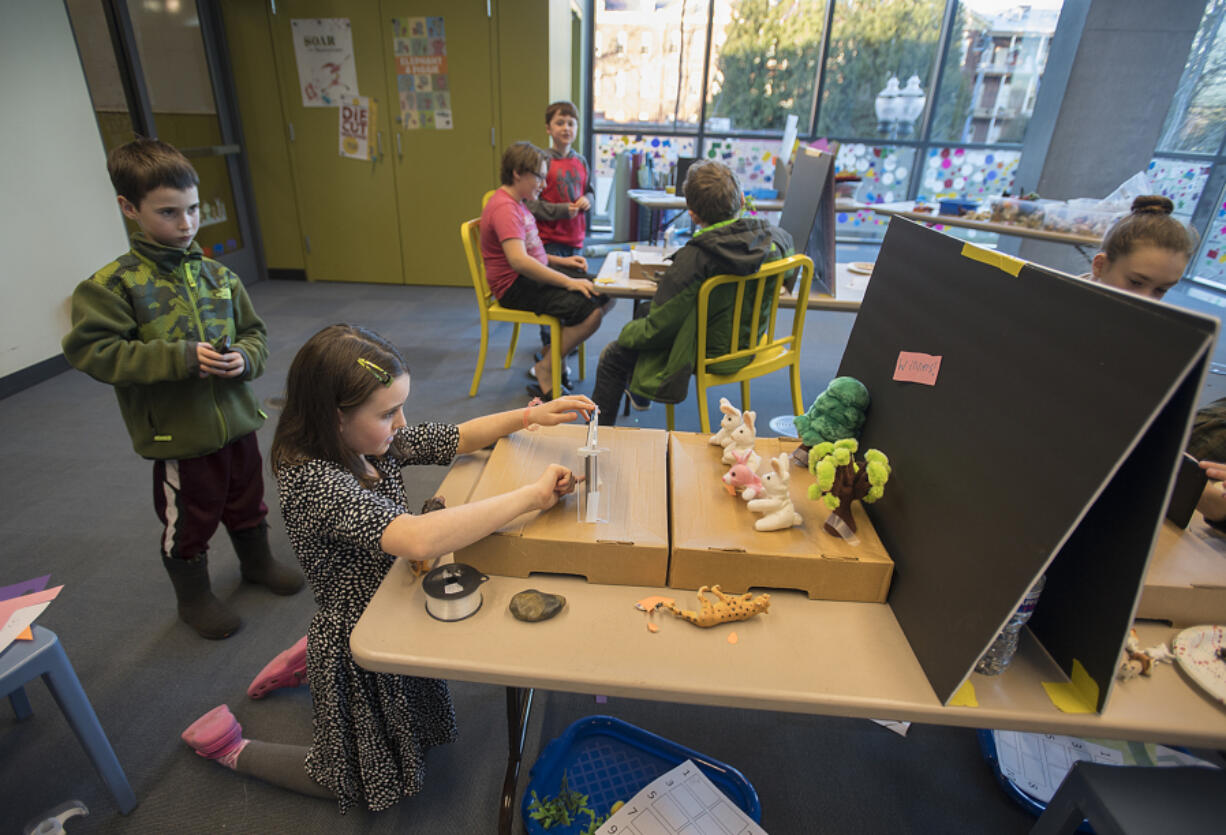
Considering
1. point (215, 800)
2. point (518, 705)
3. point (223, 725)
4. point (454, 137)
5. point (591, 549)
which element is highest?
point (454, 137)

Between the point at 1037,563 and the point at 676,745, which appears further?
the point at 676,745

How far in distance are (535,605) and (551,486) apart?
181 millimetres

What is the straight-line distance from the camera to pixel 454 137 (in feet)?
15.1

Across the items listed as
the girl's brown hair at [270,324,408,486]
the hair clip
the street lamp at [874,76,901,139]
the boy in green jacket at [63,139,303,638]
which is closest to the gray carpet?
the boy in green jacket at [63,139,303,638]

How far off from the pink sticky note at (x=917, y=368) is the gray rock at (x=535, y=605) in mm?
653

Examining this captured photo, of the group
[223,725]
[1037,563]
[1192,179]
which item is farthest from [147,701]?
[1192,179]

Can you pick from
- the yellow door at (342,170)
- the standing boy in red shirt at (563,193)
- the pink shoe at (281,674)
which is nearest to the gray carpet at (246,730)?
the pink shoe at (281,674)

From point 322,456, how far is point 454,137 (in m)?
4.25

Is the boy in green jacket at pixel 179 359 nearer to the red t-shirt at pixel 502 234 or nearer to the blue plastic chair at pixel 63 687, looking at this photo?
the blue plastic chair at pixel 63 687

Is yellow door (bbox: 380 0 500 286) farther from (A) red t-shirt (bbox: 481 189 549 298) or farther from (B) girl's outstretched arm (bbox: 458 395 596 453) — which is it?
(B) girl's outstretched arm (bbox: 458 395 596 453)

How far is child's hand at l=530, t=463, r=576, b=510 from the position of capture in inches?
38.0

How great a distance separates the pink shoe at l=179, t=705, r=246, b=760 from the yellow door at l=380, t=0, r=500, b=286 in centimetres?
409

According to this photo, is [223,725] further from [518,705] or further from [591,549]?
[591,549]

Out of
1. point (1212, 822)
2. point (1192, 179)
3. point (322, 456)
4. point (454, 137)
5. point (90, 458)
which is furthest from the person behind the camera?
point (1192, 179)
